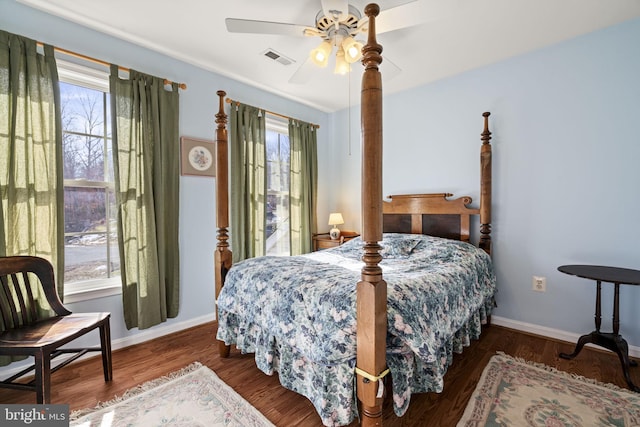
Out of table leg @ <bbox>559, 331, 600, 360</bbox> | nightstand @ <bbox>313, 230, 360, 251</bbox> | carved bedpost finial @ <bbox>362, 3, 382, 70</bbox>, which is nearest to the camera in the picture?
carved bedpost finial @ <bbox>362, 3, 382, 70</bbox>

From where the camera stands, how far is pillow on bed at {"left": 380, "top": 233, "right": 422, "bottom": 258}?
2707 millimetres

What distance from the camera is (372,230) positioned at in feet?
4.37

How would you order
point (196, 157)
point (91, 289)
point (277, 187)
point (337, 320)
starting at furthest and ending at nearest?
1. point (277, 187)
2. point (196, 157)
3. point (91, 289)
4. point (337, 320)

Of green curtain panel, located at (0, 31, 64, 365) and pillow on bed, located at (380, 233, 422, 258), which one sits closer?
green curtain panel, located at (0, 31, 64, 365)

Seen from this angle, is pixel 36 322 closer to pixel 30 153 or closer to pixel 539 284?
pixel 30 153

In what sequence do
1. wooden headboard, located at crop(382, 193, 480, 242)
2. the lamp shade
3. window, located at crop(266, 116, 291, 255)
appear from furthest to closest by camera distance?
the lamp shade < window, located at crop(266, 116, 291, 255) < wooden headboard, located at crop(382, 193, 480, 242)

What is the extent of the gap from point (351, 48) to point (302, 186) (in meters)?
2.14

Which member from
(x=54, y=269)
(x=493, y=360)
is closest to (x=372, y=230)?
(x=493, y=360)

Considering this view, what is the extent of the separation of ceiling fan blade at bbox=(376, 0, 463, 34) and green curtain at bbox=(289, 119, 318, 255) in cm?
217

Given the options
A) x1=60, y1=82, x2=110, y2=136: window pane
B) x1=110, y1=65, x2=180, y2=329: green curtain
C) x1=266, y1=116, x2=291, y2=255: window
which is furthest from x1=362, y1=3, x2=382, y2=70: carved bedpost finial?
x1=266, y1=116, x2=291, y2=255: window

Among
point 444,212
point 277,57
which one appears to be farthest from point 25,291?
point 444,212

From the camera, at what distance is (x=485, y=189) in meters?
2.79

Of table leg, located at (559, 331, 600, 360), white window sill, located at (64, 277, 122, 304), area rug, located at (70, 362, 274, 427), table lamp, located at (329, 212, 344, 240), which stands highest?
table lamp, located at (329, 212, 344, 240)

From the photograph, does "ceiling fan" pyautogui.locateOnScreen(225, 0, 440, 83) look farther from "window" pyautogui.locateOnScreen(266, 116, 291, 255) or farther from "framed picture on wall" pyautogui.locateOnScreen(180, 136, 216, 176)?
"window" pyautogui.locateOnScreen(266, 116, 291, 255)
